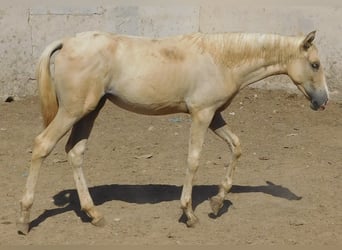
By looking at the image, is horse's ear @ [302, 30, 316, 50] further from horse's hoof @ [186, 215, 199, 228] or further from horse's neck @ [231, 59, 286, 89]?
horse's hoof @ [186, 215, 199, 228]

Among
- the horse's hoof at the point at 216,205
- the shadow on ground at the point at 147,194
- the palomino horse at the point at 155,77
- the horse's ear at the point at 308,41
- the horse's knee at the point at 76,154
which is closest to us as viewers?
the palomino horse at the point at 155,77

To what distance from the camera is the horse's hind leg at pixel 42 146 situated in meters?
5.68

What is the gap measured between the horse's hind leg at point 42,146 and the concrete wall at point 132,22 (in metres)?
5.08

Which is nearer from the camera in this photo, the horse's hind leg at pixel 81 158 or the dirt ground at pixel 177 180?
the dirt ground at pixel 177 180

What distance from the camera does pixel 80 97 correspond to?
561 centimetres

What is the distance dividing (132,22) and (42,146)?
522 centimetres

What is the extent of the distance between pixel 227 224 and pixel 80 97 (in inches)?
66.5

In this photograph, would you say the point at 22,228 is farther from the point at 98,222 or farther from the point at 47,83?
the point at 47,83

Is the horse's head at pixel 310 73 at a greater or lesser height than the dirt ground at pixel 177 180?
greater

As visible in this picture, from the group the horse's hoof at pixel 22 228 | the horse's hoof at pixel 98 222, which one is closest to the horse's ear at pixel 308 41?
the horse's hoof at pixel 98 222

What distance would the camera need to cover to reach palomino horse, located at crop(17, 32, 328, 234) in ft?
18.5

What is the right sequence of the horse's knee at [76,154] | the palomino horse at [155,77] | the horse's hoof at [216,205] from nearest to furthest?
the palomino horse at [155,77] < the horse's knee at [76,154] < the horse's hoof at [216,205]

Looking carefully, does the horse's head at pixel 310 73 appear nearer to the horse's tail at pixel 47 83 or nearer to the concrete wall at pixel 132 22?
the horse's tail at pixel 47 83

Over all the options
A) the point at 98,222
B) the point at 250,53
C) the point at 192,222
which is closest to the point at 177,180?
the point at 192,222
